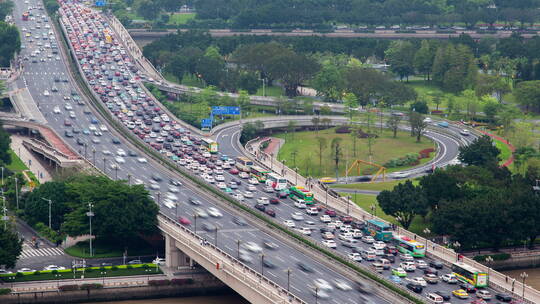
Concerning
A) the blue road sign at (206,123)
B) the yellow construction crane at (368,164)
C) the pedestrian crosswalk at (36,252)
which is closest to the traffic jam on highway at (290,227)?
the blue road sign at (206,123)

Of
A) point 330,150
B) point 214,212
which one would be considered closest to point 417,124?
point 330,150

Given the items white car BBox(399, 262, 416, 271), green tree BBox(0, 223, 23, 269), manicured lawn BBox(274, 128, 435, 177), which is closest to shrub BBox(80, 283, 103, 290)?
green tree BBox(0, 223, 23, 269)

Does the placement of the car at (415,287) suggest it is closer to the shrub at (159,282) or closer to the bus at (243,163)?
the shrub at (159,282)

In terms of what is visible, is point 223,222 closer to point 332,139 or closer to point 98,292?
point 98,292

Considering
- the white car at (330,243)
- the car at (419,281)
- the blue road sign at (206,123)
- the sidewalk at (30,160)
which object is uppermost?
the car at (419,281)

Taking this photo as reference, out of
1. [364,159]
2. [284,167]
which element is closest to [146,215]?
[284,167]

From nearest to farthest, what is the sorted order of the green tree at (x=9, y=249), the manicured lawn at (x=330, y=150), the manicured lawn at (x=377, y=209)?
the green tree at (x=9, y=249)
the manicured lawn at (x=377, y=209)
the manicured lawn at (x=330, y=150)
